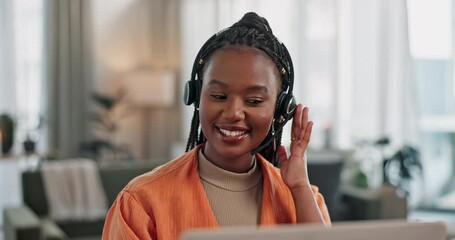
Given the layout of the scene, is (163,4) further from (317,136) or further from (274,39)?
(274,39)

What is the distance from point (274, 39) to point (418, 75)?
5357 mm

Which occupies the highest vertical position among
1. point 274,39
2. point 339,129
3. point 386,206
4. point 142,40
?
point 142,40

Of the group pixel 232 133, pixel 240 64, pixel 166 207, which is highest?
pixel 240 64

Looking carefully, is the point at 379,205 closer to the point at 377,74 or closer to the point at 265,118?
the point at 377,74

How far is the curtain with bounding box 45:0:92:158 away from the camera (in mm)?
6410

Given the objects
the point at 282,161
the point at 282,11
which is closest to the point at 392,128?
the point at 282,11

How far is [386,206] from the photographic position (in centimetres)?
451

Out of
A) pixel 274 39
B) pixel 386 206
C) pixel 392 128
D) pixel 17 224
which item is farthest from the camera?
pixel 392 128

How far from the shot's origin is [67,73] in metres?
6.50

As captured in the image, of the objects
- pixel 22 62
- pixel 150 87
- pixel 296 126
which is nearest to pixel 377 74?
pixel 150 87

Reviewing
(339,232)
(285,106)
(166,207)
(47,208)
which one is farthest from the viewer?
(47,208)

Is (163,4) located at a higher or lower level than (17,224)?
higher

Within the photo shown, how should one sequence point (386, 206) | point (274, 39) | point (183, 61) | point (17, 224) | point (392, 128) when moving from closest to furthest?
1. point (274, 39)
2. point (17, 224)
3. point (386, 206)
4. point (392, 128)
5. point (183, 61)

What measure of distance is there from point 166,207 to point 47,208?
3.12m
